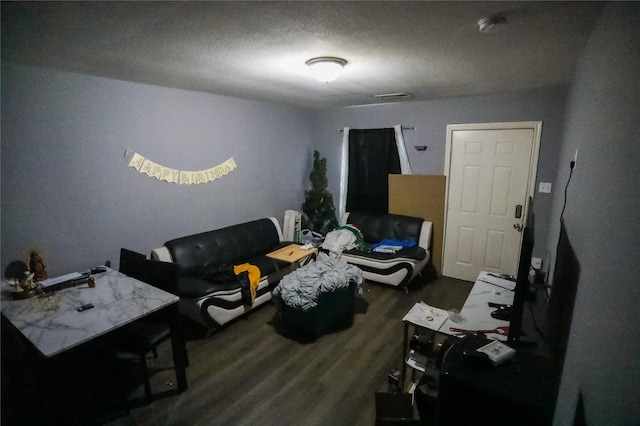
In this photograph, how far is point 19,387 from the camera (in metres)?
1.37

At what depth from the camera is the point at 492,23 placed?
1.51m

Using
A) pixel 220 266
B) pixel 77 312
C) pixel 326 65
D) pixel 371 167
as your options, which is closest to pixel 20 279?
pixel 77 312

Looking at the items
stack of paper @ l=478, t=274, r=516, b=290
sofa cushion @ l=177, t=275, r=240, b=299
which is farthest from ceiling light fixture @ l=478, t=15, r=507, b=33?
sofa cushion @ l=177, t=275, r=240, b=299

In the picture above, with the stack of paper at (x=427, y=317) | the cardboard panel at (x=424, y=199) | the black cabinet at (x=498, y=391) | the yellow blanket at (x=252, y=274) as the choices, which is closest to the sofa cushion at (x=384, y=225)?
the cardboard panel at (x=424, y=199)

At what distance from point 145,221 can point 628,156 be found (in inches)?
140

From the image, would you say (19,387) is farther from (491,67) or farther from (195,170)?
(491,67)

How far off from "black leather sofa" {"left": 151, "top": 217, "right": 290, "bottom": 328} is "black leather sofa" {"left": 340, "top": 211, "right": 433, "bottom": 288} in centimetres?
107

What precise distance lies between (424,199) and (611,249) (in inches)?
142

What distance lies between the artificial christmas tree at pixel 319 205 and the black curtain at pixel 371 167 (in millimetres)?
327

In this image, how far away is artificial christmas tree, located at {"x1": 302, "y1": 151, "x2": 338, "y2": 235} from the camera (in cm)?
502

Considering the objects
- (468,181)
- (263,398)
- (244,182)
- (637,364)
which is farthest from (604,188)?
(244,182)

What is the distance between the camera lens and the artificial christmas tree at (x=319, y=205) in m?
5.02

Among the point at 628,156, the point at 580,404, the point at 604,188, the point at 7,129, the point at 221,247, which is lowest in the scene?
the point at 221,247

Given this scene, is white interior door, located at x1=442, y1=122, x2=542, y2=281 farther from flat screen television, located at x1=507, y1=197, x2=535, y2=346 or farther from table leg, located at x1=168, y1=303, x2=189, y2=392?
table leg, located at x1=168, y1=303, x2=189, y2=392
